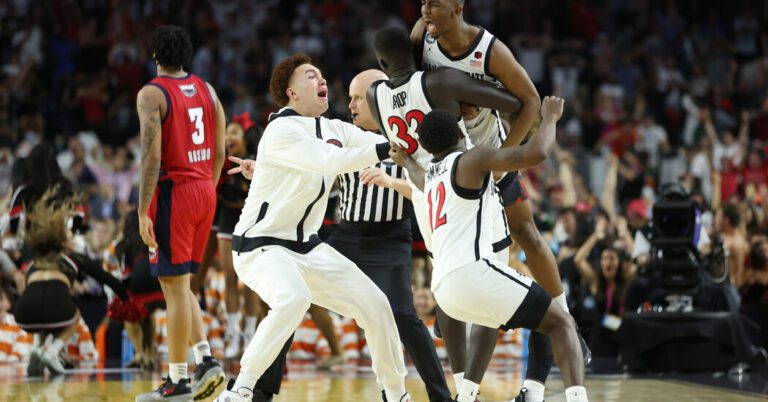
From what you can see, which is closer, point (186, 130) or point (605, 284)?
point (186, 130)

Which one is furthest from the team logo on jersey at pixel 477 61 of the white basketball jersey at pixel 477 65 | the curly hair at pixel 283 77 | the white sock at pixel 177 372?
the white sock at pixel 177 372

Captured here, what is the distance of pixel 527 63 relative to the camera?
62.7ft

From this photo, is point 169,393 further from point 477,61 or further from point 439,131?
point 477,61

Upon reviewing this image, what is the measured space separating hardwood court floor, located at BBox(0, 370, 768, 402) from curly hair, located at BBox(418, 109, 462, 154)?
2.32 metres

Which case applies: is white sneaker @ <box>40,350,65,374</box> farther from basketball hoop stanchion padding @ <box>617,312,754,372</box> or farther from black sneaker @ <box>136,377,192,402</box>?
basketball hoop stanchion padding @ <box>617,312,754,372</box>

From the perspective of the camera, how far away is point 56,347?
10219 millimetres

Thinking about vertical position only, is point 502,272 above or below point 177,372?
above

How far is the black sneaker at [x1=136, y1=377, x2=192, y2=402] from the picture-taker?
737cm

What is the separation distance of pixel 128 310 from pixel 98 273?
0.54 m

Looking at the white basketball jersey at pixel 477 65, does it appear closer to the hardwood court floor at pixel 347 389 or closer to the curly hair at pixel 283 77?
the curly hair at pixel 283 77

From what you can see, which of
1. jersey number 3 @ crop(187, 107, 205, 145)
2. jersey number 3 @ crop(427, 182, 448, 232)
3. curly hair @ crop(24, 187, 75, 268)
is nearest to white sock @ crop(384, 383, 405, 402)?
jersey number 3 @ crop(427, 182, 448, 232)

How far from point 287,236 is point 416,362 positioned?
1.05 metres

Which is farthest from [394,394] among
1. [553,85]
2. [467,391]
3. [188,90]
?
[553,85]

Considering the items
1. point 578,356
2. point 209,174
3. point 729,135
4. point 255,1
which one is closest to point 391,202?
point 209,174
